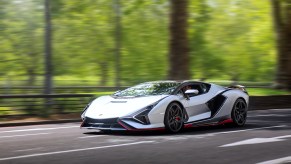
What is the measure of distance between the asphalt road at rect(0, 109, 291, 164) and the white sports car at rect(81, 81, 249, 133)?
279mm

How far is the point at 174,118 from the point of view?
11.5 m

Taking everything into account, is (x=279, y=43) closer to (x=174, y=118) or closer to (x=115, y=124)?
(x=174, y=118)

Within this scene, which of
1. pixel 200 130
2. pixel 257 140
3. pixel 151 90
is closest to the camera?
pixel 257 140

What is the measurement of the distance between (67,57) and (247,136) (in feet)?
129

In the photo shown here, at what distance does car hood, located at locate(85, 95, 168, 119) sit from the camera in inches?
431

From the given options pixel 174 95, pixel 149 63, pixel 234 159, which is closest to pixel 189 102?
pixel 174 95

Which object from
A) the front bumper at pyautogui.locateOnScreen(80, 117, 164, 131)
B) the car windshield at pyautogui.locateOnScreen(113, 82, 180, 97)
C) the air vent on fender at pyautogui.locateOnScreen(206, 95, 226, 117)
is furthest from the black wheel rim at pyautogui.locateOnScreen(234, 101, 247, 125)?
the front bumper at pyautogui.locateOnScreen(80, 117, 164, 131)

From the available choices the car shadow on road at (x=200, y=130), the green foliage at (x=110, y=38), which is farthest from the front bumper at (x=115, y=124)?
the green foliage at (x=110, y=38)

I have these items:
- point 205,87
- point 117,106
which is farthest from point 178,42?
A: point 117,106

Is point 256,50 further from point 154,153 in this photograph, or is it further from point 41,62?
point 154,153

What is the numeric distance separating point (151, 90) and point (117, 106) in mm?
1065

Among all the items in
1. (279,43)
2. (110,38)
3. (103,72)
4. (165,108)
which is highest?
(110,38)

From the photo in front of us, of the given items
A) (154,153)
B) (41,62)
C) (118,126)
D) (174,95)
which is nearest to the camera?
(154,153)

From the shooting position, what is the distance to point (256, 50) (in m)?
60.5
